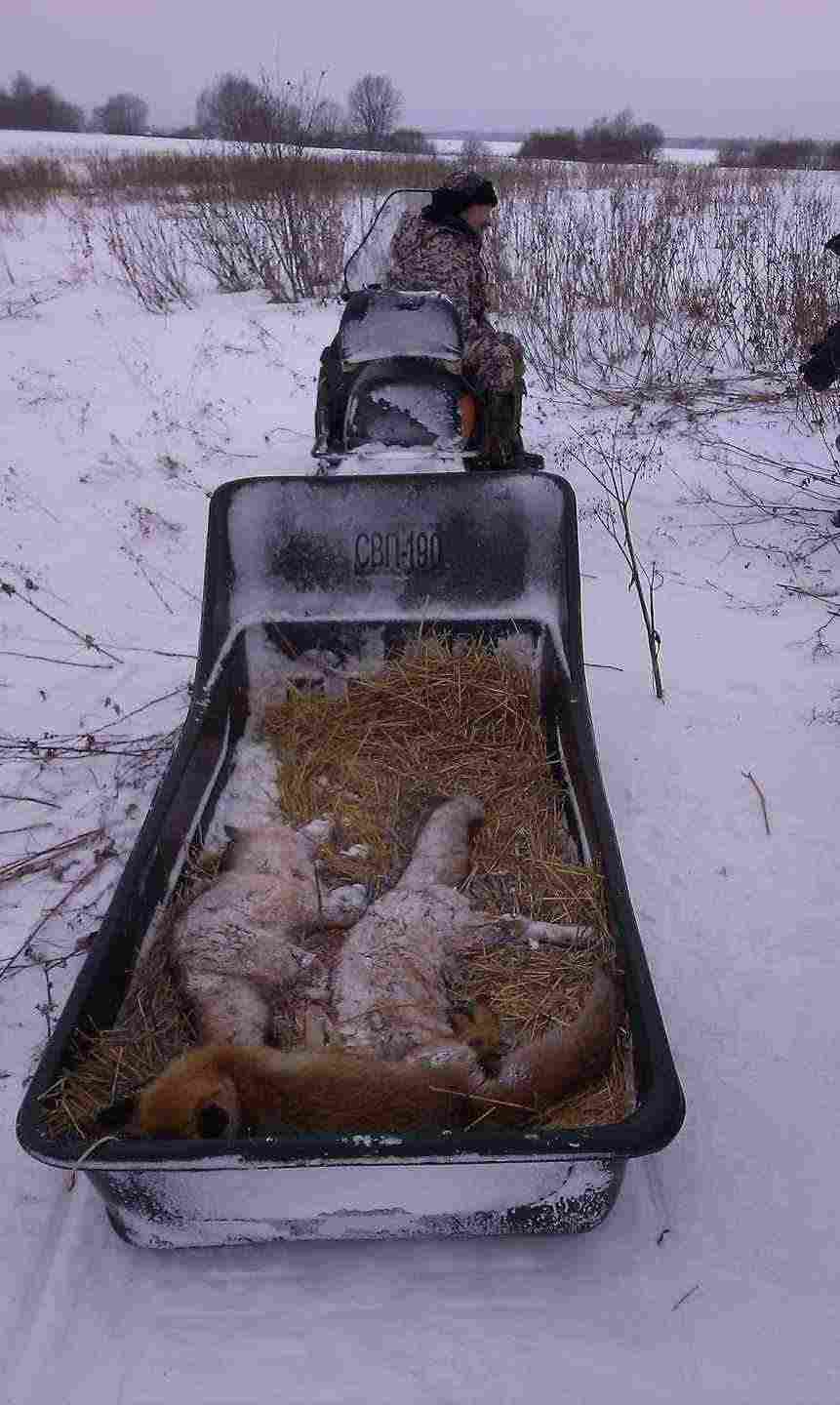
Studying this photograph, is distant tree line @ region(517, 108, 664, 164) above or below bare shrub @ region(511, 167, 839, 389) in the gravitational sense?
above

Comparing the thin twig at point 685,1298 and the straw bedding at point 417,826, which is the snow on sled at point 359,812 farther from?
the thin twig at point 685,1298

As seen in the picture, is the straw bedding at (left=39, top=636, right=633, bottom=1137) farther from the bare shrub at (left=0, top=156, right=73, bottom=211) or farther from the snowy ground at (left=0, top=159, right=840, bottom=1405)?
the bare shrub at (left=0, top=156, right=73, bottom=211)

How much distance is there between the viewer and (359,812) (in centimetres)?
283

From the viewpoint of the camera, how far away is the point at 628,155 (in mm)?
21031

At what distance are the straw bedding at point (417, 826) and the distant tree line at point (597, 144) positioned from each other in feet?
69.3

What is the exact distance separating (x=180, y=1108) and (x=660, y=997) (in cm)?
129

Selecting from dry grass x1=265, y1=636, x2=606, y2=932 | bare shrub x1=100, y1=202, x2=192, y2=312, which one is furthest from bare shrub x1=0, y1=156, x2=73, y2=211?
dry grass x1=265, y1=636, x2=606, y2=932

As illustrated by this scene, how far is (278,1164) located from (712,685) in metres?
2.71

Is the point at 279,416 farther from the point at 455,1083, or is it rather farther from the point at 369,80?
the point at 369,80

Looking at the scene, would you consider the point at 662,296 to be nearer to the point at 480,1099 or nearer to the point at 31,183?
the point at 480,1099

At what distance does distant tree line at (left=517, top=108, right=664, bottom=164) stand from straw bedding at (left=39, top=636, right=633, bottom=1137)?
69.3ft

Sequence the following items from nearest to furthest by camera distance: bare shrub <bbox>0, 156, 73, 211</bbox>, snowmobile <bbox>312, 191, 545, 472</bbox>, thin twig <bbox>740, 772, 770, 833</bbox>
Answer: thin twig <bbox>740, 772, 770, 833</bbox> → snowmobile <bbox>312, 191, 545, 472</bbox> → bare shrub <bbox>0, 156, 73, 211</bbox>

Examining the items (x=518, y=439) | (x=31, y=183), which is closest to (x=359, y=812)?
(x=518, y=439)

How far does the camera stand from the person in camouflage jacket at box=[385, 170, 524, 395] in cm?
445
